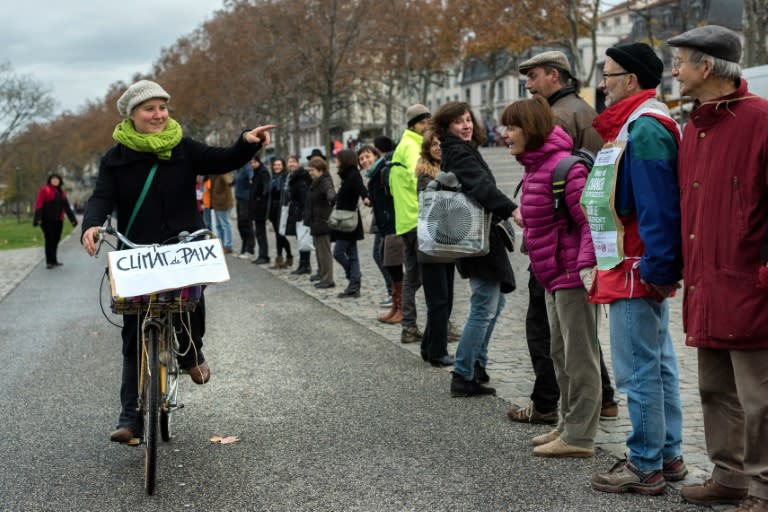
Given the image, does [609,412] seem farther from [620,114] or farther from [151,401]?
[151,401]

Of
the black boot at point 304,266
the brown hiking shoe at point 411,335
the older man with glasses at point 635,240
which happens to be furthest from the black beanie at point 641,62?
the black boot at point 304,266

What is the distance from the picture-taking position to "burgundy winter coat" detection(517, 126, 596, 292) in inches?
202

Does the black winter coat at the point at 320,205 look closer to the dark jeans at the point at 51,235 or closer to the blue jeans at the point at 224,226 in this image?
the blue jeans at the point at 224,226

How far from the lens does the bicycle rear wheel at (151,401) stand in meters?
4.75

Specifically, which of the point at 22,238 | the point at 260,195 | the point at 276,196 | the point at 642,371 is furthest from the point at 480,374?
the point at 22,238

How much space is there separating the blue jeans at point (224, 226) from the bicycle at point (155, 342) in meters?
15.2

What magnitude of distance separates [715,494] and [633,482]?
15.1 inches

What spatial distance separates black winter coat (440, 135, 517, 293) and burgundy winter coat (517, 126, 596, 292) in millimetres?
923

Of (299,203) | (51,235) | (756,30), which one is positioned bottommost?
(51,235)

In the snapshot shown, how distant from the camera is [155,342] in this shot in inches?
202

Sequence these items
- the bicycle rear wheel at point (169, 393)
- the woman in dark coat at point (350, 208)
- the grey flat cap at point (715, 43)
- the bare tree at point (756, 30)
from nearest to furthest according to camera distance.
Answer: the grey flat cap at point (715, 43)
the bicycle rear wheel at point (169, 393)
the woman in dark coat at point (350, 208)
the bare tree at point (756, 30)

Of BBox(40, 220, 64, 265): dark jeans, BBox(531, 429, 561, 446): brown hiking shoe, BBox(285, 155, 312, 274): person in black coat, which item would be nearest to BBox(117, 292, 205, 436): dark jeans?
BBox(531, 429, 561, 446): brown hiking shoe

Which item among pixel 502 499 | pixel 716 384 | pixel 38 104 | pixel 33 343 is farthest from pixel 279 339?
pixel 38 104

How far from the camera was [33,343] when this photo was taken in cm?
1010
